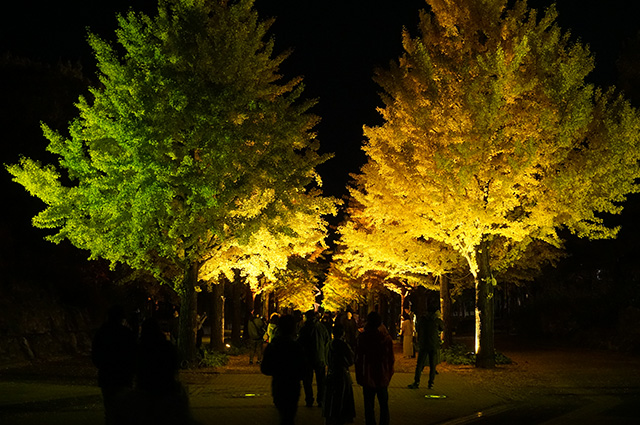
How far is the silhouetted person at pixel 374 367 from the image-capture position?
9344 mm

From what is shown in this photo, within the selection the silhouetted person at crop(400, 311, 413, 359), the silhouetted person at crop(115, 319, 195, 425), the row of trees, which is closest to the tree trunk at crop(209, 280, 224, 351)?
the row of trees

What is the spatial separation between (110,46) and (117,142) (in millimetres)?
2708

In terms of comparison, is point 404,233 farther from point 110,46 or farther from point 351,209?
point 351,209

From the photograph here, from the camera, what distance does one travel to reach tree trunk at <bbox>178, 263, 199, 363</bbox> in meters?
18.8

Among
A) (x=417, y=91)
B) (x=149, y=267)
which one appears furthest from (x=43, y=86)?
(x=417, y=91)

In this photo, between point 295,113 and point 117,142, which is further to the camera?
point 295,113

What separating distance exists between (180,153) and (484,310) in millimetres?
10365

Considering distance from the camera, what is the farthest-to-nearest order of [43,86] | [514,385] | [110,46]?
[43,86] < [110,46] < [514,385]

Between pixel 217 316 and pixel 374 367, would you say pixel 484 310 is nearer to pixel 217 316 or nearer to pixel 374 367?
pixel 217 316

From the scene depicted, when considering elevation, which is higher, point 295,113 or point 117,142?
point 295,113

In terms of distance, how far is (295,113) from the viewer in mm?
18734

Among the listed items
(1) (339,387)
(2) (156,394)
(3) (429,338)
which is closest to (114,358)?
(2) (156,394)

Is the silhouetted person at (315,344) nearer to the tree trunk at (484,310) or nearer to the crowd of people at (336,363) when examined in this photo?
the crowd of people at (336,363)

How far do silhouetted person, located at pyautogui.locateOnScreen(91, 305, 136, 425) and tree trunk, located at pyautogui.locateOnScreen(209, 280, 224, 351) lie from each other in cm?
1721
